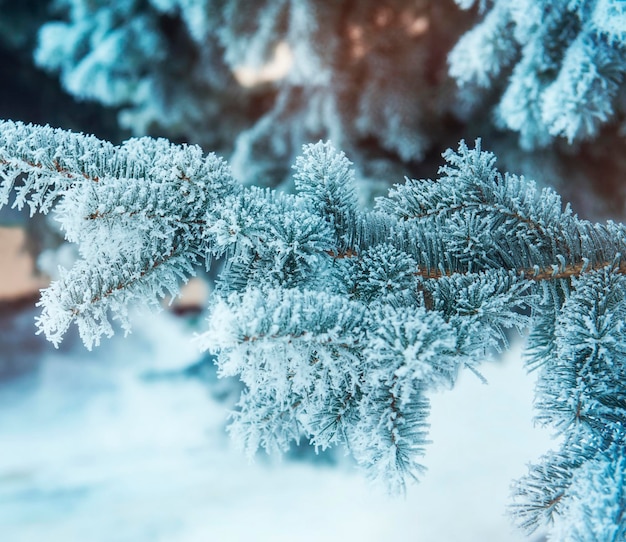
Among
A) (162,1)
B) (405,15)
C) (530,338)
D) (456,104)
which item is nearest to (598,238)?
(530,338)

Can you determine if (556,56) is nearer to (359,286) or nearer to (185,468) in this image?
(359,286)

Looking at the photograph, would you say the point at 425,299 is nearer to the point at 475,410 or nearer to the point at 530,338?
the point at 530,338

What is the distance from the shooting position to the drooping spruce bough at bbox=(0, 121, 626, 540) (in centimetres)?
33

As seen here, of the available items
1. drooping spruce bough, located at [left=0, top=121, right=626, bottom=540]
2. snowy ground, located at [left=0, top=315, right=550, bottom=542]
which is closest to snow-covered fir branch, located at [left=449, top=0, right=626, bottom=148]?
drooping spruce bough, located at [left=0, top=121, right=626, bottom=540]

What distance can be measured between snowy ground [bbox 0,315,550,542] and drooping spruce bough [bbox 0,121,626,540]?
0.66 meters

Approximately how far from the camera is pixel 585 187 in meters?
1.16

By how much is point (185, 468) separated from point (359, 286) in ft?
4.71

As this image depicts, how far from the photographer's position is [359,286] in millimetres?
394

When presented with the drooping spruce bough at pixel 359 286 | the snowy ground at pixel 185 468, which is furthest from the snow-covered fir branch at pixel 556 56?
the snowy ground at pixel 185 468

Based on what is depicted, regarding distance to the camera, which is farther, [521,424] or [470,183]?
[521,424]

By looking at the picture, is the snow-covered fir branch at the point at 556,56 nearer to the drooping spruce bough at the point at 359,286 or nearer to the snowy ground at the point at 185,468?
the drooping spruce bough at the point at 359,286

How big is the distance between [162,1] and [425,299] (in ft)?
3.63

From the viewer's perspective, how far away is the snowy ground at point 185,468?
4.14 feet

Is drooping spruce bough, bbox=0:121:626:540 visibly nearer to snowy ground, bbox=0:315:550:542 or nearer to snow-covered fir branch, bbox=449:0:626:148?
snow-covered fir branch, bbox=449:0:626:148
